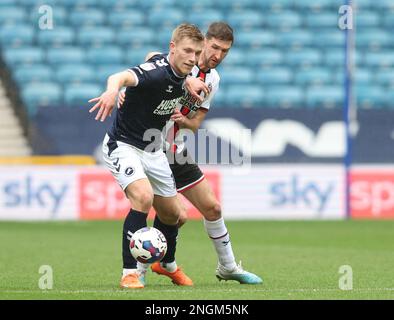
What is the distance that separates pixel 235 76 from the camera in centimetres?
2153

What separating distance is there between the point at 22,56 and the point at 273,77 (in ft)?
16.5

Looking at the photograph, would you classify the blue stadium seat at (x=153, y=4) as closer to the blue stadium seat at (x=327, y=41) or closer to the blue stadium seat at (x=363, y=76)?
the blue stadium seat at (x=327, y=41)

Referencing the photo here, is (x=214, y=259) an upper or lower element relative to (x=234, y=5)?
lower

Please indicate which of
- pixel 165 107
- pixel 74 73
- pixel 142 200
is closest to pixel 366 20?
pixel 74 73

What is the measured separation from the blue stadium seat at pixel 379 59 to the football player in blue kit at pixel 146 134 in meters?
14.5

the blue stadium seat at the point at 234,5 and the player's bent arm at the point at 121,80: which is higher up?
the blue stadium seat at the point at 234,5

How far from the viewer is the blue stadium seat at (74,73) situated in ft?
68.8

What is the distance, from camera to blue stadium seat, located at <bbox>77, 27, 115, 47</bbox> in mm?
21844

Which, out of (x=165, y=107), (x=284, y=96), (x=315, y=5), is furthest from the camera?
(x=315, y=5)

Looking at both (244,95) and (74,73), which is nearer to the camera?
(74,73)

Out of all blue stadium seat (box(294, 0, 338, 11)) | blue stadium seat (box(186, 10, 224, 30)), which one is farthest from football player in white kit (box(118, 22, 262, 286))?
blue stadium seat (box(294, 0, 338, 11))

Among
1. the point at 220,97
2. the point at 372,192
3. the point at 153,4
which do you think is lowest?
the point at 372,192

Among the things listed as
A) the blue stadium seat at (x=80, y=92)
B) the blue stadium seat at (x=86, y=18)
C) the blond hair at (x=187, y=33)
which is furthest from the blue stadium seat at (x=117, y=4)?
the blond hair at (x=187, y=33)

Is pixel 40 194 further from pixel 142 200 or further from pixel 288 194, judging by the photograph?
pixel 142 200
